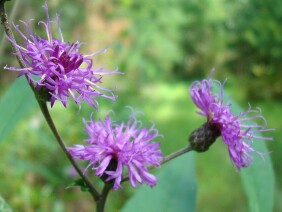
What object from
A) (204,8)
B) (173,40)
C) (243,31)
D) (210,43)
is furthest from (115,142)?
(210,43)

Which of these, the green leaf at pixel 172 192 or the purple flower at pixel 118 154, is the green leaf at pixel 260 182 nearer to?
the green leaf at pixel 172 192

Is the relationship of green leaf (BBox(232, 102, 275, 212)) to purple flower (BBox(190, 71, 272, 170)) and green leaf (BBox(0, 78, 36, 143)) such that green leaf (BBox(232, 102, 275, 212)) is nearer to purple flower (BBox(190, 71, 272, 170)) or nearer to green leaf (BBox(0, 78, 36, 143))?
purple flower (BBox(190, 71, 272, 170))

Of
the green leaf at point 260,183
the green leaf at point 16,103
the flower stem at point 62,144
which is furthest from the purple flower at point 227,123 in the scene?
the green leaf at point 16,103

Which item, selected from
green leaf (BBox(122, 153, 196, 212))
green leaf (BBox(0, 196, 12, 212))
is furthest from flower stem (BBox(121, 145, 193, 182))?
green leaf (BBox(0, 196, 12, 212))

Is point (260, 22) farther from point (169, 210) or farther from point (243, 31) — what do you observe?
point (169, 210)

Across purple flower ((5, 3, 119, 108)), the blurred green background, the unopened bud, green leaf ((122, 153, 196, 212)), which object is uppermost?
purple flower ((5, 3, 119, 108))

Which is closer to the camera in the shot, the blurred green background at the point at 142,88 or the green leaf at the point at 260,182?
the green leaf at the point at 260,182

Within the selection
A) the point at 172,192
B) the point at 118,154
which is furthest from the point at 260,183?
the point at 118,154
